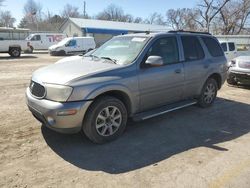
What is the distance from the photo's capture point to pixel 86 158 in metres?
4.16

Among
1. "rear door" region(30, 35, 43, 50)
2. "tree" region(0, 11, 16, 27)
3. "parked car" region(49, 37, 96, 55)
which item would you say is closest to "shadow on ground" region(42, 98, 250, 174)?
"parked car" region(49, 37, 96, 55)

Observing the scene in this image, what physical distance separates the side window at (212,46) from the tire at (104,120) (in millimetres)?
3132

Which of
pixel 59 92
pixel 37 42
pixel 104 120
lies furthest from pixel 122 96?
pixel 37 42

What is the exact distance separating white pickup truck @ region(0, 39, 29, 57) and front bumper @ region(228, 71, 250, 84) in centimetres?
1837

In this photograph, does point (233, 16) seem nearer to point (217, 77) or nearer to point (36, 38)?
point (36, 38)

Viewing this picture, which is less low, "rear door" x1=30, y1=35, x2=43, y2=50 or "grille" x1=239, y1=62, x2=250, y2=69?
"rear door" x1=30, y1=35, x2=43, y2=50

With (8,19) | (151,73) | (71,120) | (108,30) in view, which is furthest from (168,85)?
(8,19)

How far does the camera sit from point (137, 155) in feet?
14.1

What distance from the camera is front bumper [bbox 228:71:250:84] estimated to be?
9242 millimetres

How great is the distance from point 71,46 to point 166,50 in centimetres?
2292

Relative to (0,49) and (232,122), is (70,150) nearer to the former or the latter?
(232,122)

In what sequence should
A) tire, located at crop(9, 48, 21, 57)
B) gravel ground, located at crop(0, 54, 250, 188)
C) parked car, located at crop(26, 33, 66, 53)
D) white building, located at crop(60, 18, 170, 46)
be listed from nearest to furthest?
gravel ground, located at crop(0, 54, 250, 188) < tire, located at crop(9, 48, 21, 57) < parked car, located at crop(26, 33, 66, 53) < white building, located at crop(60, 18, 170, 46)

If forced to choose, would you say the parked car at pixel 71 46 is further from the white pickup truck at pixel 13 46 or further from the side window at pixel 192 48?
the side window at pixel 192 48

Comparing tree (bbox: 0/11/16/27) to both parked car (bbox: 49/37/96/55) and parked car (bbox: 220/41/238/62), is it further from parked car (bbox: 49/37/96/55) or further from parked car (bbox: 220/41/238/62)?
parked car (bbox: 220/41/238/62)
